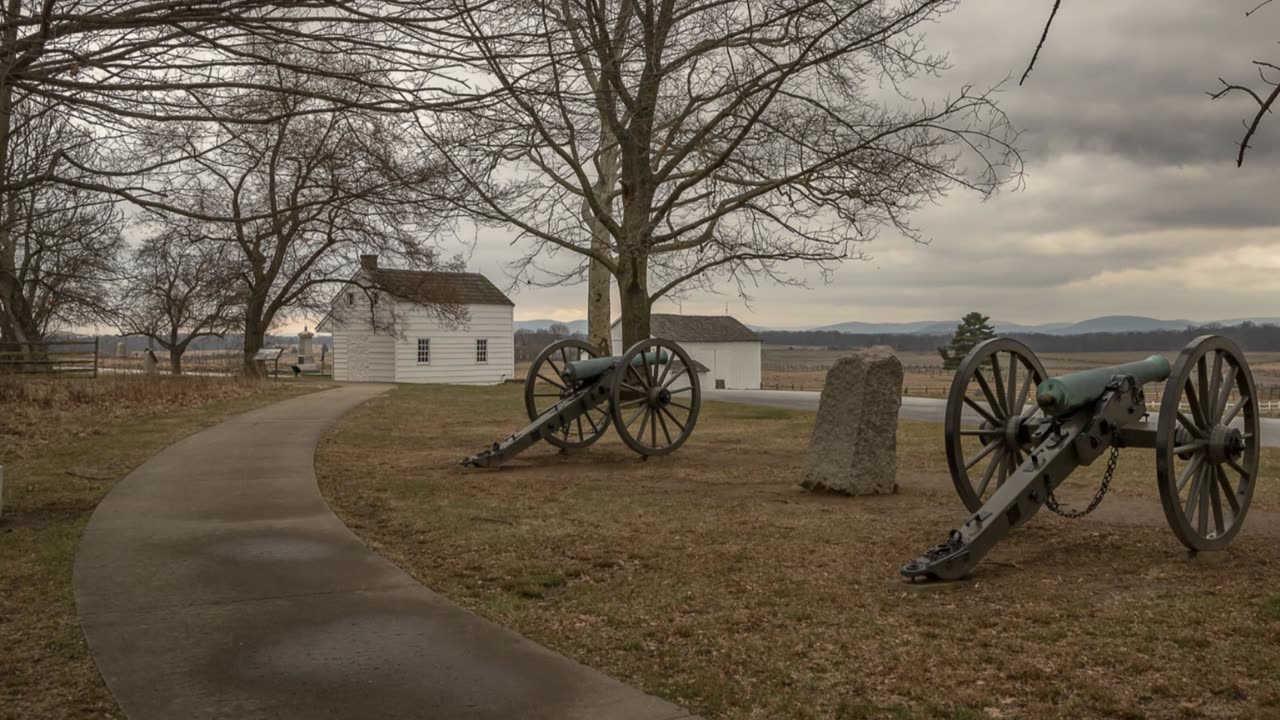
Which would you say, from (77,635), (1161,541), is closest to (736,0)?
(1161,541)

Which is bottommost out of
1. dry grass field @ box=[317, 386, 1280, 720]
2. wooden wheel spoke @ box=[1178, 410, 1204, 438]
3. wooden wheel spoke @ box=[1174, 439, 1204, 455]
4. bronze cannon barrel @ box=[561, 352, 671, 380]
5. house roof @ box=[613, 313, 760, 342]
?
dry grass field @ box=[317, 386, 1280, 720]

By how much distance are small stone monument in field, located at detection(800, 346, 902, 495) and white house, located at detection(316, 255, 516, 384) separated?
91.3ft

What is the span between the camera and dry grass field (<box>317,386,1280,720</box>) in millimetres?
4094

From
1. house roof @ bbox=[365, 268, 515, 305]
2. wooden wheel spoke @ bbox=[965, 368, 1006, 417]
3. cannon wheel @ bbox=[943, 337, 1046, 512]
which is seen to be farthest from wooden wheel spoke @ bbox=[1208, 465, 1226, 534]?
house roof @ bbox=[365, 268, 515, 305]

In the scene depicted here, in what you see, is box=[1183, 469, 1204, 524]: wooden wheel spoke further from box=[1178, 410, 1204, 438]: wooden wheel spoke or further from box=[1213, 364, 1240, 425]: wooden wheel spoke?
box=[1213, 364, 1240, 425]: wooden wheel spoke

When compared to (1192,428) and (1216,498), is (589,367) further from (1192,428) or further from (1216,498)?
(1216,498)

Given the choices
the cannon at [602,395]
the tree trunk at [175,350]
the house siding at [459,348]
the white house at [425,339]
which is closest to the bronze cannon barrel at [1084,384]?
the cannon at [602,395]

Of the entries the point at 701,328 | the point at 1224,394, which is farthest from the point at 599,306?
the point at 701,328

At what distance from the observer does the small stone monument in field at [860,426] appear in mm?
9281

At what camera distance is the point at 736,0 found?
537 inches

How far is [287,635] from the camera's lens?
4.75 meters

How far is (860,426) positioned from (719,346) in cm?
5351

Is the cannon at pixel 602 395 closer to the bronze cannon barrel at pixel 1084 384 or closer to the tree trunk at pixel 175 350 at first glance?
the bronze cannon barrel at pixel 1084 384

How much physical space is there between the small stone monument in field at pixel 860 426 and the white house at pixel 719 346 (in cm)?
4971
